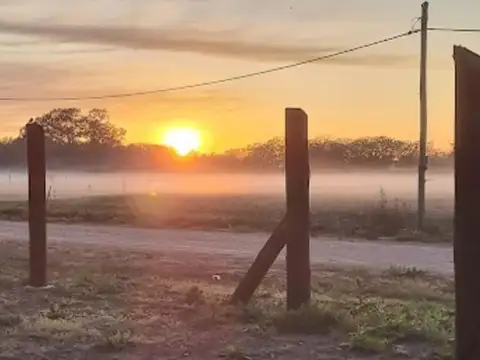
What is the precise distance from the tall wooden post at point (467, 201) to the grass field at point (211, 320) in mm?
1601

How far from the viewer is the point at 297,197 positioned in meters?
7.34

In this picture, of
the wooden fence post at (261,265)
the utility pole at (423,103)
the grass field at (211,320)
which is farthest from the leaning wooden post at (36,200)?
the utility pole at (423,103)

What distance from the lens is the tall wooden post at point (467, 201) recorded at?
4.16m

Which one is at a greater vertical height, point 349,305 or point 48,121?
point 48,121

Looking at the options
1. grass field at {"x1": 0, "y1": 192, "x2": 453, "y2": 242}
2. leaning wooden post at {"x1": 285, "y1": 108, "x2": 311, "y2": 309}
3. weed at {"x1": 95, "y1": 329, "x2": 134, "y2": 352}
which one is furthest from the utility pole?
weed at {"x1": 95, "y1": 329, "x2": 134, "y2": 352}

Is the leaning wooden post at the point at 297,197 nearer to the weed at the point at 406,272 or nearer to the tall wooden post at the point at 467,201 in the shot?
the tall wooden post at the point at 467,201

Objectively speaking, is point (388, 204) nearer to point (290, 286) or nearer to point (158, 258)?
point (158, 258)

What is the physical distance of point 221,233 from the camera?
21.3m

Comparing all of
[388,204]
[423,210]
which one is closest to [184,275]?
[423,210]

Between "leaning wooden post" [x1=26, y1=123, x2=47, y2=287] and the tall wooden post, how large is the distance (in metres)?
6.13

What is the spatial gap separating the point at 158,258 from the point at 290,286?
23.8 feet

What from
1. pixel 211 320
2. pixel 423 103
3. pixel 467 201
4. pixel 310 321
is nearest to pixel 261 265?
pixel 211 320

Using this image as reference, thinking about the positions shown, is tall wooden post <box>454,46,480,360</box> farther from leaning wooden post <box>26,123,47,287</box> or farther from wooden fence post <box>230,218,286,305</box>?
leaning wooden post <box>26,123,47,287</box>

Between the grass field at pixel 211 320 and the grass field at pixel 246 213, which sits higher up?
the grass field at pixel 211 320
